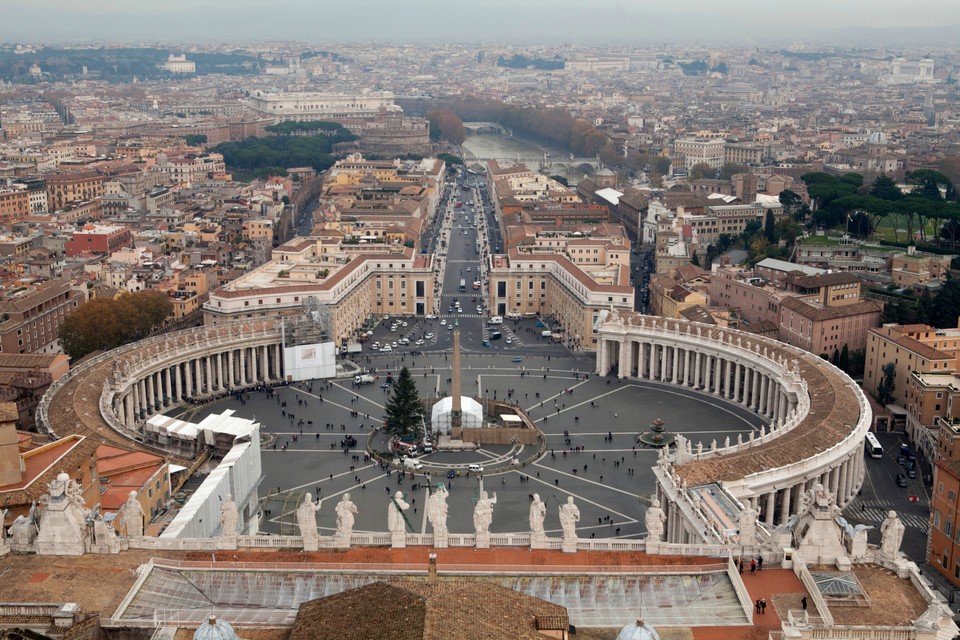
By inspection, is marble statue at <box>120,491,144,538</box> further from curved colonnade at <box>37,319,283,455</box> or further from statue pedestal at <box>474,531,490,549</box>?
curved colonnade at <box>37,319,283,455</box>

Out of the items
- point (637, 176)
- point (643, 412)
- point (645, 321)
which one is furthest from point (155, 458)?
point (637, 176)

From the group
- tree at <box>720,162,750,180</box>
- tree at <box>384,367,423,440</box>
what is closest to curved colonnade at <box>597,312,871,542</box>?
tree at <box>384,367,423,440</box>

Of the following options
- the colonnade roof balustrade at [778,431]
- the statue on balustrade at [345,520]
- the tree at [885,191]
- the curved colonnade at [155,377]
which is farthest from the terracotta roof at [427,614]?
the tree at [885,191]

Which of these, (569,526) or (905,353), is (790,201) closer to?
(905,353)

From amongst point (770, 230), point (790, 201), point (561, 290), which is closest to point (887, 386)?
point (561, 290)

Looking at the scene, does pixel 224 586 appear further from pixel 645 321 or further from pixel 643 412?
pixel 645 321

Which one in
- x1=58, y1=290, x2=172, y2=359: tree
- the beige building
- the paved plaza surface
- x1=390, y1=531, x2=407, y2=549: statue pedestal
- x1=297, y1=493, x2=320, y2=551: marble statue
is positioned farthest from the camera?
the beige building
